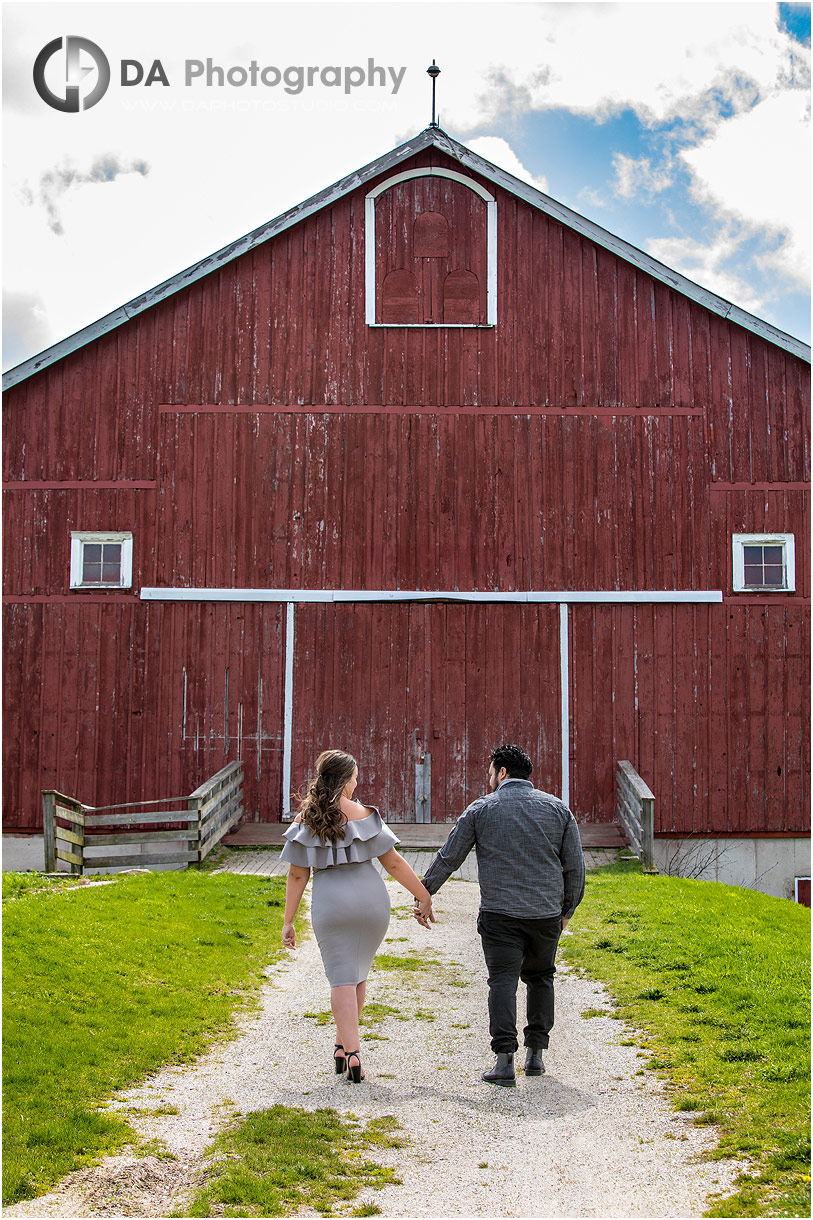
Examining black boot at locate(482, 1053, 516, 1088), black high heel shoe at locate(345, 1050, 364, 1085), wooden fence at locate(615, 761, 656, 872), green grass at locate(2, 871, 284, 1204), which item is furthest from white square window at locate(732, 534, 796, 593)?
black high heel shoe at locate(345, 1050, 364, 1085)

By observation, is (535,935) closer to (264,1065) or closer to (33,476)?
(264,1065)

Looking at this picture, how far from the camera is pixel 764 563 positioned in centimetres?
1505

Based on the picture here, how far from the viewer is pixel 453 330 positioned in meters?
15.2

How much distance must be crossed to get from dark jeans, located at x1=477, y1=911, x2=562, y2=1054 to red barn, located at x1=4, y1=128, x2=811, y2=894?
8814 millimetres

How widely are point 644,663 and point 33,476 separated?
8.93m

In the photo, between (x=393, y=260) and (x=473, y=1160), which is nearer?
(x=473, y=1160)

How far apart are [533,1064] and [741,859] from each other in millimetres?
9484

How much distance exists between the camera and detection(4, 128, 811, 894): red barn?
586 inches

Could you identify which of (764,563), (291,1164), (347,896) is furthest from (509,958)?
(764,563)

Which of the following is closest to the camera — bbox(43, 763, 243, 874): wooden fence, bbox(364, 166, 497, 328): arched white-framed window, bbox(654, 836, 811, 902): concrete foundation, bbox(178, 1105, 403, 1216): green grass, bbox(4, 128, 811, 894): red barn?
bbox(178, 1105, 403, 1216): green grass

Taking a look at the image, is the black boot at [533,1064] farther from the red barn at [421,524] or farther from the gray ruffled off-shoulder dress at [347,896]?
the red barn at [421,524]

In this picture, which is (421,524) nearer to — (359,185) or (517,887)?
(359,185)

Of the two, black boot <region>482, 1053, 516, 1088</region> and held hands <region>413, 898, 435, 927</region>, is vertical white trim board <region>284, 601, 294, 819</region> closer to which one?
held hands <region>413, 898, 435, 927</region>

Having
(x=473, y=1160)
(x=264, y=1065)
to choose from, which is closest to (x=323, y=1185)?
(x=473, y=1160)
